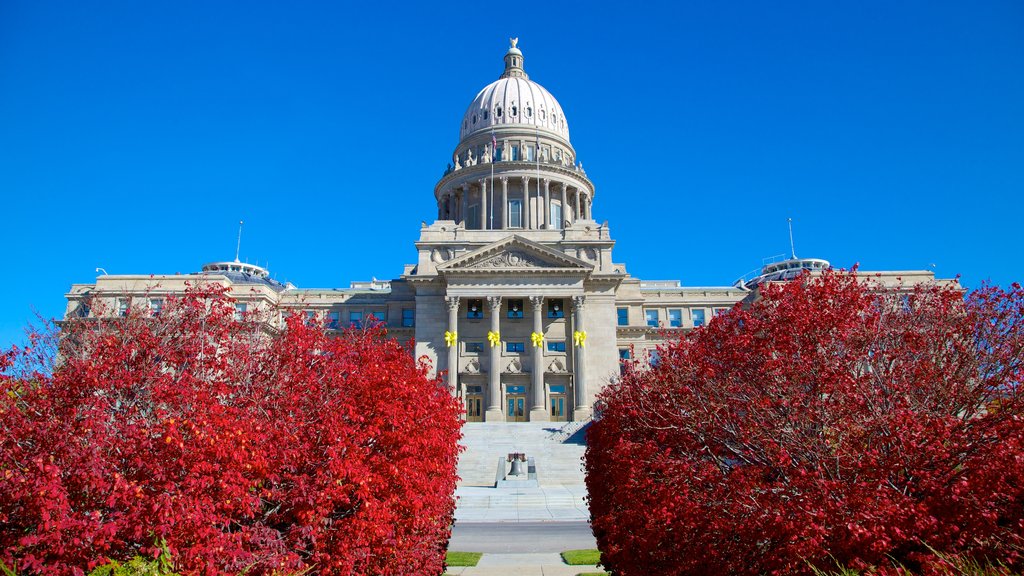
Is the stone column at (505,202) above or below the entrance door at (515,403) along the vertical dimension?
above

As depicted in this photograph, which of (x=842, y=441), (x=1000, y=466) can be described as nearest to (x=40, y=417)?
(x=842, y=441)

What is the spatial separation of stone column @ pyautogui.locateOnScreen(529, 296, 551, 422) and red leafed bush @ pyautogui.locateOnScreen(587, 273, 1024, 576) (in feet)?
147

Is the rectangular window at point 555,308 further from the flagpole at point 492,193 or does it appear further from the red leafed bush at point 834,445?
the red leafed bush at point 834,445

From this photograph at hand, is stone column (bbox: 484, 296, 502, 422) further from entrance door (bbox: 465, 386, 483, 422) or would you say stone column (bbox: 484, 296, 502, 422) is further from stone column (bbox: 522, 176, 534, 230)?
stone column (bbox: 522, 176, 534, 230)

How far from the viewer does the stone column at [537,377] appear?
204 feet

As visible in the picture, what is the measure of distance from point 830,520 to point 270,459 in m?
8.52

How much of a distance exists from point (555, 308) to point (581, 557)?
44947 mm

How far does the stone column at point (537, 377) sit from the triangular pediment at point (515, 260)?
3247 millimetres

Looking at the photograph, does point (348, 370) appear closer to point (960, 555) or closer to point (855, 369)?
point (855, 369)

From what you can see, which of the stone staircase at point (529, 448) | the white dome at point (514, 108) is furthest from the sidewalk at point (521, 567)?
the white dome at point (514, 108)

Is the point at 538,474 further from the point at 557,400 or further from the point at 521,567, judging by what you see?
the point at 521,567

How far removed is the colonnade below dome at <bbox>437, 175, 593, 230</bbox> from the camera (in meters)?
86.7

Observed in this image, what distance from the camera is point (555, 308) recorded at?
67250 millimetres

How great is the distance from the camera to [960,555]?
29.0 feet
